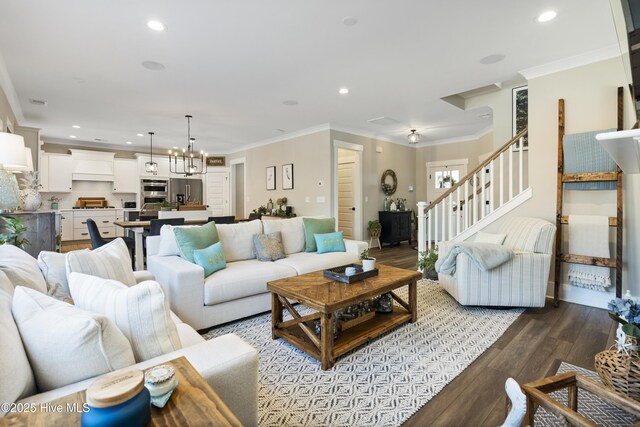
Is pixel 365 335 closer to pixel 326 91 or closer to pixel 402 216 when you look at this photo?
pixel 326 91

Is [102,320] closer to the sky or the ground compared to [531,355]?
closer to the sky

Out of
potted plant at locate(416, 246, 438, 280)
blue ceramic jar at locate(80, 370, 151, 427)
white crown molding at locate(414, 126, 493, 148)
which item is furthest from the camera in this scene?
white crown molding at locate(414, 126, 493, 148)

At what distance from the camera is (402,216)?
704 centimetres

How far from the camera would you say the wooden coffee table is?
207cm

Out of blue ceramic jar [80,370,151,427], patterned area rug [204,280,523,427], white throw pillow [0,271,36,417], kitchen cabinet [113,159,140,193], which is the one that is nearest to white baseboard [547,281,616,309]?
patterned area rug [204,280,523,427]

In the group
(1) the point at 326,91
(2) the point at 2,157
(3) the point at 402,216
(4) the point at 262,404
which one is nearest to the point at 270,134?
(1) the point at 326,91

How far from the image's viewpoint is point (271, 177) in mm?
7469

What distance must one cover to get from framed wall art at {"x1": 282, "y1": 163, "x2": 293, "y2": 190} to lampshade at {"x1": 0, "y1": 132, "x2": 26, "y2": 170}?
4680 millimetres

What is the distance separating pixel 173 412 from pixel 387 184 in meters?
6.78

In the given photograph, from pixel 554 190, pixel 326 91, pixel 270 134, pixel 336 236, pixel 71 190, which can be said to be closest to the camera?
pixel 554 190

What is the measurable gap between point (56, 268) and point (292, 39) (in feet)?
8.33

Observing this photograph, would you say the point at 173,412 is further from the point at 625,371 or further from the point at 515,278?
the point at 515,278

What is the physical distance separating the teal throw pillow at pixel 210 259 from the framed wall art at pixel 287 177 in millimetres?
4062

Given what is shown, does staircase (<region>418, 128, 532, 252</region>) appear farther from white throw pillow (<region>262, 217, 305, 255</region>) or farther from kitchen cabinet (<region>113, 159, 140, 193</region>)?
kitchen cabinet (<region>113, 159, 140, 193</region>)
